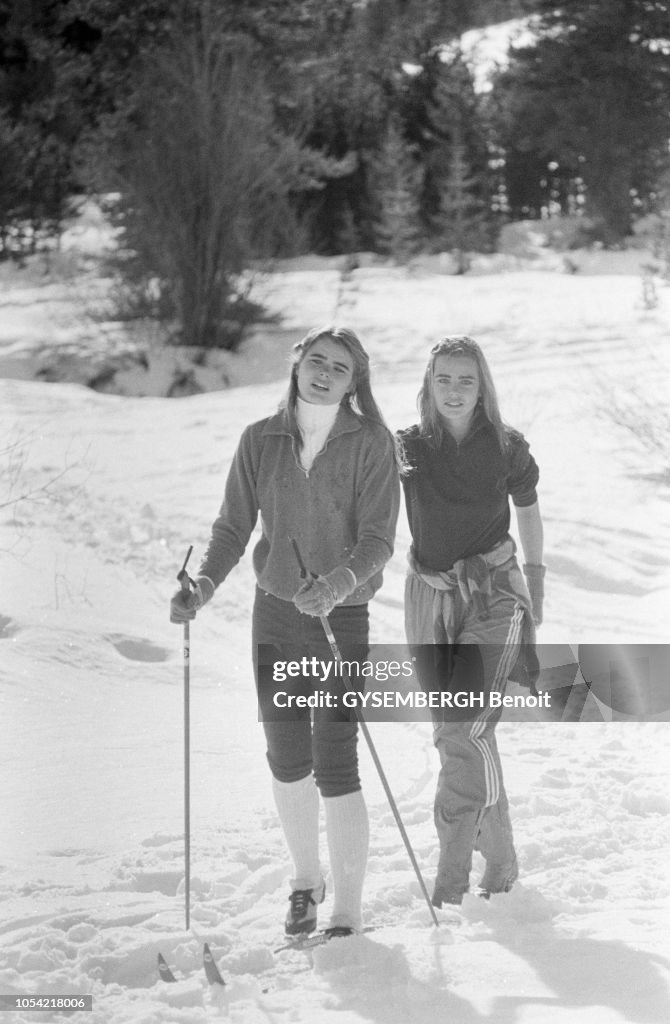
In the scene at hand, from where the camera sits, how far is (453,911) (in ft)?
Result: 7.51

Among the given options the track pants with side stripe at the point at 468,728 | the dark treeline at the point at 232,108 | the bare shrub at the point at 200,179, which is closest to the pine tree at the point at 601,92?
the dark treeline at the point at 232,108

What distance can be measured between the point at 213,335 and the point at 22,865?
6.43 metres

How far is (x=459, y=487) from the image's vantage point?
2.33 m

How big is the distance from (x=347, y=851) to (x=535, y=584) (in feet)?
2.16

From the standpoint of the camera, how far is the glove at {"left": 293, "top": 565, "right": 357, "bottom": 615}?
200 centimetres

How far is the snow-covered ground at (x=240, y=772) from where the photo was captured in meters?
2.03

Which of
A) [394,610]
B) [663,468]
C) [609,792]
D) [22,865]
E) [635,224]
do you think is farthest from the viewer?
[635,224]

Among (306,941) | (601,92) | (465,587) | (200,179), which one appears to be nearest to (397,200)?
(200,179)

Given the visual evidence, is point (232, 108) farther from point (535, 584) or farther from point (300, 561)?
point (300, 561)

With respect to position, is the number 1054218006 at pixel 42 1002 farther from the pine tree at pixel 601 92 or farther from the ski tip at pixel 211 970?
the pine tree at pixel 601 92

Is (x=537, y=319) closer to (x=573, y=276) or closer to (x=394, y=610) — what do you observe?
(x=573, y=276)

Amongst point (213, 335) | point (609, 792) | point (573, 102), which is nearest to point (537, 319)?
point (573, 102)

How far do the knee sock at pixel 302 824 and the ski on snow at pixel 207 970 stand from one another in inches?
8.4

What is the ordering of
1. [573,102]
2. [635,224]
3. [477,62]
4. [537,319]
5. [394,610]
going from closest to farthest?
1. [394,610]
2. [573,102]
3. [537,319]
4. [635,224]
5. [477,62]
